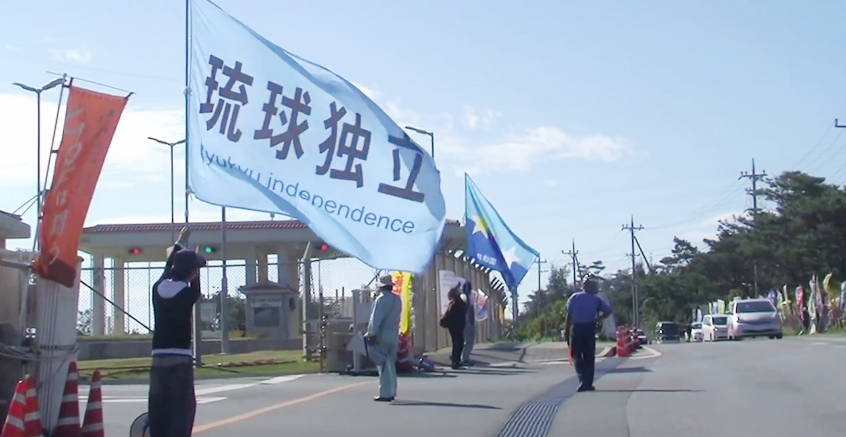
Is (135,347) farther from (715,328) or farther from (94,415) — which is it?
(715,328)

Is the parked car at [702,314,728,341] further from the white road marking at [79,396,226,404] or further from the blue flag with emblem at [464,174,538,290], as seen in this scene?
the white road marking at [79,396,226,404]

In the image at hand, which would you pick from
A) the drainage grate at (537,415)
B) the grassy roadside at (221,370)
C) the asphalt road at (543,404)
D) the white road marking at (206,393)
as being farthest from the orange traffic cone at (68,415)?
the grassy roadside at (221,370)

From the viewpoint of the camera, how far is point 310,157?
50.6ft

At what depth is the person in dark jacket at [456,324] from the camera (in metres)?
22.0

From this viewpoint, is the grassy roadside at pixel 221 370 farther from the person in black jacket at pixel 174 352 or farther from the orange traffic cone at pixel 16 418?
the person in black jacket at pixel 174 352

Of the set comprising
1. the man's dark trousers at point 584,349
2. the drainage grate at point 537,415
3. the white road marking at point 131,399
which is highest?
the man's dark trousers at point 584,349

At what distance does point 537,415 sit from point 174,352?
5235mm

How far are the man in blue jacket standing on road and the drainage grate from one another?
31cm

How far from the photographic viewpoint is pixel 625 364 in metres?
22.0

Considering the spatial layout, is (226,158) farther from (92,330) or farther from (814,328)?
(814,328)

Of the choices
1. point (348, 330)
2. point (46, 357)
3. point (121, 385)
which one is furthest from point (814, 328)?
point (46, 357)

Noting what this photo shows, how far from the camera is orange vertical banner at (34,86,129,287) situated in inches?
361

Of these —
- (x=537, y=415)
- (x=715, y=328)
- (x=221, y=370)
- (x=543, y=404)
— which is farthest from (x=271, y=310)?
(x=715, y=328)

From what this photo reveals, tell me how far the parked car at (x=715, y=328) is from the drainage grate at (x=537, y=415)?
3806 centimetres
